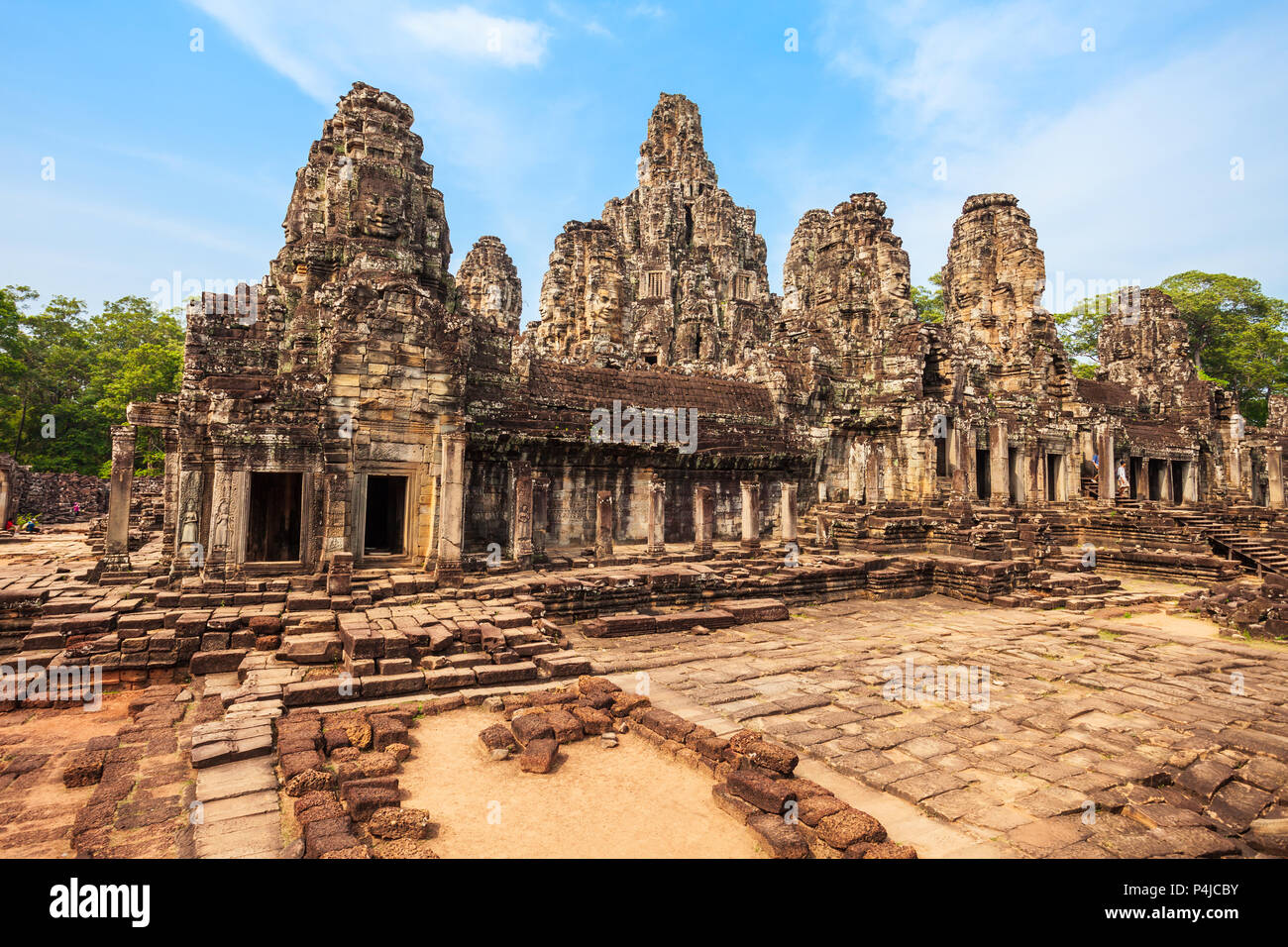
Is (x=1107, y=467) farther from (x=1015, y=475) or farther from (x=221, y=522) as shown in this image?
(x=221, y=522)

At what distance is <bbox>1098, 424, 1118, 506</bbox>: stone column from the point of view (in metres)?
24.0

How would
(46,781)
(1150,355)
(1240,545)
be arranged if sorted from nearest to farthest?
(46,781), (1240,545), (1150,355)

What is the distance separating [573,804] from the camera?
15.3 feet

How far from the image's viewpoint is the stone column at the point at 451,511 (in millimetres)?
10750

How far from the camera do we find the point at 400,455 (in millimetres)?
11352

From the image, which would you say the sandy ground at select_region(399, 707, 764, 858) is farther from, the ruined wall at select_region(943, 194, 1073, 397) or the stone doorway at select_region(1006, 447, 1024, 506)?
the stone doorway at select_region(1006, 447, 1024, 506)

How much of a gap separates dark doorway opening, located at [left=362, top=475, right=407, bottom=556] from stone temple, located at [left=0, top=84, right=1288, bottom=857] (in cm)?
15

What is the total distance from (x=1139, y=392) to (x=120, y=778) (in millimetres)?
38196

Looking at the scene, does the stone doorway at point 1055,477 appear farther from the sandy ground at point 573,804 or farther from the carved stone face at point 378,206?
the sandy ground at point 573,804

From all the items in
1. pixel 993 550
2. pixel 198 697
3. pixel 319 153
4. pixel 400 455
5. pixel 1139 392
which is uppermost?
pixel 319 153

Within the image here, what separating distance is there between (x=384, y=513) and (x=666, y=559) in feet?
22.4

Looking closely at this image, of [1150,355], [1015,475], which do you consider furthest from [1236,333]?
[1015,475]
